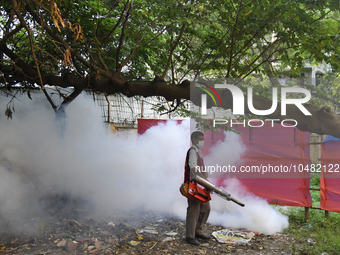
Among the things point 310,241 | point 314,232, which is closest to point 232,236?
point 310,241

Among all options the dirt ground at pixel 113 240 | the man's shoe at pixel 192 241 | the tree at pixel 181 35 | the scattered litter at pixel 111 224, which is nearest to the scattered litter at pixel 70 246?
the dirt ground at pixel 113 240

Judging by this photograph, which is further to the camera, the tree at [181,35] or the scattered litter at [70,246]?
the scattered litter at [70,246]

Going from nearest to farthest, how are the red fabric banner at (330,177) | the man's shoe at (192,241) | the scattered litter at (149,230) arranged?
1. the man's shoe at (192,241)
2. the scattered litter at (149,230)
3. the red fabric banner at (330,177)

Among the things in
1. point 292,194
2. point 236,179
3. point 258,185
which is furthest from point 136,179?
point 292,194

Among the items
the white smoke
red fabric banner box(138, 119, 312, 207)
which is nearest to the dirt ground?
the white smoke

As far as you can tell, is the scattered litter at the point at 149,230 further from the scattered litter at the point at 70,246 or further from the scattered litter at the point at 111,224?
the scattered litter at the point at 70,246

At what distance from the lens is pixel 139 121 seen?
8336 millimetres

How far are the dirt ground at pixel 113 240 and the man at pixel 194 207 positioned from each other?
16 centimetres

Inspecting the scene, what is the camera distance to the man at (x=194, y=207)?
192 inches

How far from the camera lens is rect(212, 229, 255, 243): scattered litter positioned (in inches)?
199

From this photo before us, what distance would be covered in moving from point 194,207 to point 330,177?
108 inches

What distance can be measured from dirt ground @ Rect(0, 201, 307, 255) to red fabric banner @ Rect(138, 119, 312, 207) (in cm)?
98

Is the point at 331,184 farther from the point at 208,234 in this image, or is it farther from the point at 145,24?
the point at 145,24

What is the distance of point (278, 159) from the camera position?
6246 millimetres
